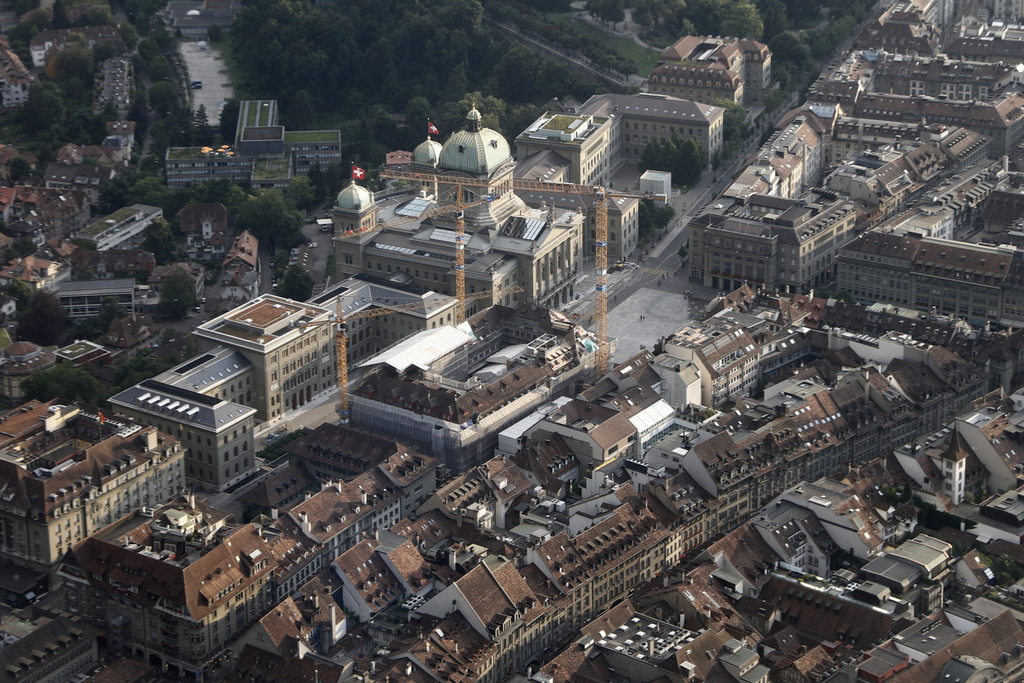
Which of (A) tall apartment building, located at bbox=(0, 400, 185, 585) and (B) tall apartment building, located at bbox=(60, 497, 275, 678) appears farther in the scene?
(A) tall apartment building, located at bbox=(0, 400, 185, 585)

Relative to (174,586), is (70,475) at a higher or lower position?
higher

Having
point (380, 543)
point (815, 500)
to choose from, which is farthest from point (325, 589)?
point (815, 500)

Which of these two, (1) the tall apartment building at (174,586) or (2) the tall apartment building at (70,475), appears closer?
(1) the tall apartment building at (174,586)

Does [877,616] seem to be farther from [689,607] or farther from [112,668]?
[112,668]
